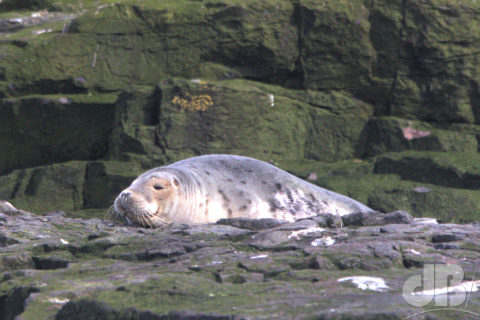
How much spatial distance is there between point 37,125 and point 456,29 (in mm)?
6081

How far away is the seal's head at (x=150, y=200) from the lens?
4945 millimetres

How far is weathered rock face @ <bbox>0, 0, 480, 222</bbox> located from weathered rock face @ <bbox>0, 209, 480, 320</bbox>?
4530mm

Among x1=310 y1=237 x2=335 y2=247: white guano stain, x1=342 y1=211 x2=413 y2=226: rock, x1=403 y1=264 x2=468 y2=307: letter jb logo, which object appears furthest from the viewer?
x1=342 y1=211 x2=413 y2=226: rock

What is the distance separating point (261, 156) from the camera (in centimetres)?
883

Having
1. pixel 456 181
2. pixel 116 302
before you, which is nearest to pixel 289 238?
pixel 116 302

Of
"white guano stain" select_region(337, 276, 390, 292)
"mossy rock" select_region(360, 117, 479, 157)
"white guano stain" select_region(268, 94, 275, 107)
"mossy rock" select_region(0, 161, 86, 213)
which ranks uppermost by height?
"white guano stain" select_region(268, 94, 275, 107)

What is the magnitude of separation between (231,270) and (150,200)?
230 cm

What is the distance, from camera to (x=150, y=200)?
16.4 feet

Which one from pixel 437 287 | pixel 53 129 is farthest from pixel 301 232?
pixel 53 129

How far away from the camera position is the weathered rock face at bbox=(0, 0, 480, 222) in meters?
8.65

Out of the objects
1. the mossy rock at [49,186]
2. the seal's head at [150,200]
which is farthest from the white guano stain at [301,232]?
the mossy rock at [49,186]

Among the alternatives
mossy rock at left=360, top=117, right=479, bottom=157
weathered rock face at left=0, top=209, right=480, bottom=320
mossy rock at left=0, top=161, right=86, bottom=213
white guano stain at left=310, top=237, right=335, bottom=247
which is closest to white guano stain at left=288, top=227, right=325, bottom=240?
weathered rock face at left=0, top=209, right=480, bottom=320

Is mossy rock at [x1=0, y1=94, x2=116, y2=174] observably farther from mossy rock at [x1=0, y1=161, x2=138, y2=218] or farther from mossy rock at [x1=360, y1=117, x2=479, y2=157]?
mossy rock at [x1=360, y1=117, x2=479, y2=157]

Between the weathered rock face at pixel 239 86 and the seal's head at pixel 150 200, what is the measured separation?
3302 mm
